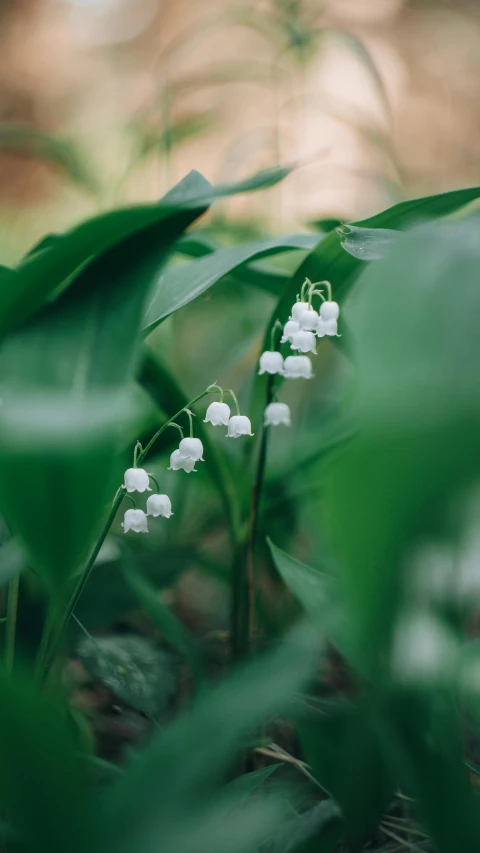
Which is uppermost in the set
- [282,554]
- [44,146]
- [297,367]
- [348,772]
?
[44,146]

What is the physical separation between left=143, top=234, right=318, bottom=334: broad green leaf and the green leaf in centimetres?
24

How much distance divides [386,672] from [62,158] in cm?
80

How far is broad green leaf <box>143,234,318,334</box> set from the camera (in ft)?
1.47

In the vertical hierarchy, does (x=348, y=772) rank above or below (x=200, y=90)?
below

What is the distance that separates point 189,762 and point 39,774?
51mm

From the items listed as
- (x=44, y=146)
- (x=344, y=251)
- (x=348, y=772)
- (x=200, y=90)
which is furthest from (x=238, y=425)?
(x=200, y=90)

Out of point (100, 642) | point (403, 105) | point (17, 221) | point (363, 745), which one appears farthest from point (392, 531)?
point (403, 105)

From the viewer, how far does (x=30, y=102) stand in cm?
377

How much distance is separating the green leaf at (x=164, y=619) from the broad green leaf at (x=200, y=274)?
0.24 meters

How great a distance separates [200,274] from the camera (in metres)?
0.48

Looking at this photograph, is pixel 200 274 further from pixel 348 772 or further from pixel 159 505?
pixel 348 772

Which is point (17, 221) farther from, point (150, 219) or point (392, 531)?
point (392, 531)

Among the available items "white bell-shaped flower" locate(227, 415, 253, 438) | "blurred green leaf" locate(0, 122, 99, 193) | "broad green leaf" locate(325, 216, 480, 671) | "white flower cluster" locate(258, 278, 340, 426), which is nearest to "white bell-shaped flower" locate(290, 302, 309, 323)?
"white flower cluster" locate(258, 278, 340, 426)

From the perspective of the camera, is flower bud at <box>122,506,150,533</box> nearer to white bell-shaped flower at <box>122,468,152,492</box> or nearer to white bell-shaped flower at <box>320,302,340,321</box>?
white bell-shaped flower at <box>122,468,152,492</box>
